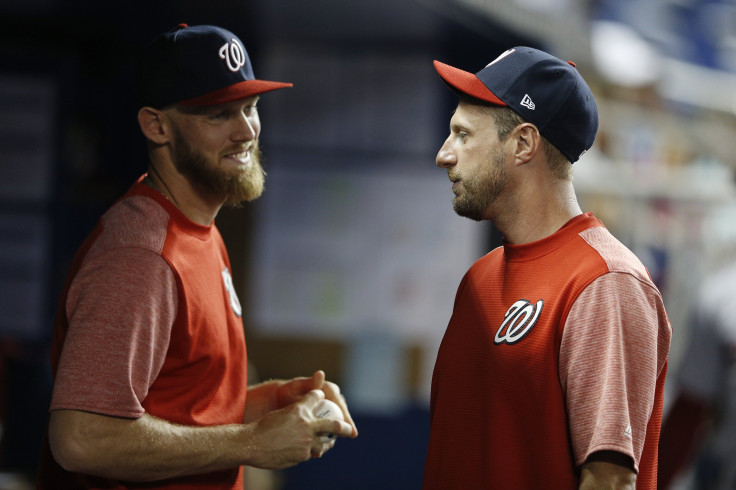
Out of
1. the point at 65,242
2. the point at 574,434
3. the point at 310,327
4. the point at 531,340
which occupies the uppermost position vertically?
the point at 531,340

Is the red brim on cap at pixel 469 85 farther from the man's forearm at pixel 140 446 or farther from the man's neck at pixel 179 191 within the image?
the man's forearm at pixel 140 446

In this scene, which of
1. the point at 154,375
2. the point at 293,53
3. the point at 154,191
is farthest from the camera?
the point at 293,53

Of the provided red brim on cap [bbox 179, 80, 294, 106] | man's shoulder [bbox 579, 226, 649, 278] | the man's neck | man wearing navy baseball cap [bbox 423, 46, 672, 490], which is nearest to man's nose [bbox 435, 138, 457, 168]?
man wearing navy baseball cap [bbox 423, 46, 672, 490]

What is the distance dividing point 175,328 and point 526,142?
99 cm

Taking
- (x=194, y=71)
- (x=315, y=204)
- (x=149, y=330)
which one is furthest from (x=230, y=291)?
(x=315, y=204)

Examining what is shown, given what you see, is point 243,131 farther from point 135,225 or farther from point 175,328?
point 175,328

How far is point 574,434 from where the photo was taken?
1834mm

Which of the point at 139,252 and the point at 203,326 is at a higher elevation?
the point at 139,252

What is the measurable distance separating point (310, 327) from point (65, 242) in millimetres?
1571

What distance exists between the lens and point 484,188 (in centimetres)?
208

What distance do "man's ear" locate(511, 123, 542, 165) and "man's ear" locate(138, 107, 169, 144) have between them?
3.27 ft

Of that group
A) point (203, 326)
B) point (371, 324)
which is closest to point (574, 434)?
point (203, 326)

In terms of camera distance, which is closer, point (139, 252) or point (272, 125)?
point (139, 252)

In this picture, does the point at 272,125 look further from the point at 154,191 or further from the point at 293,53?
the point at 154,191
